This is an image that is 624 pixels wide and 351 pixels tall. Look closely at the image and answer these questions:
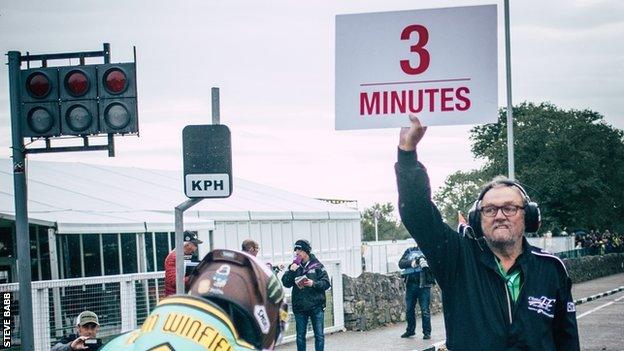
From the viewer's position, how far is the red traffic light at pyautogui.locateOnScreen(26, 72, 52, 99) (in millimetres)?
8492

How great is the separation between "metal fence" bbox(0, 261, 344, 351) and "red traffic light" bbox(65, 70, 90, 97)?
4.27 m

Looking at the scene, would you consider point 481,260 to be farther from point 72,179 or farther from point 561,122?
point 561,122

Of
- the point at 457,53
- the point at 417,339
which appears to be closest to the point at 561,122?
the point at 417,339

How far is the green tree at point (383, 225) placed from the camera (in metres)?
100

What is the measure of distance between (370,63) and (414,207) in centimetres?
207

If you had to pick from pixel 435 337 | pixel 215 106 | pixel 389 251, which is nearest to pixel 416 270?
pixel 435 337

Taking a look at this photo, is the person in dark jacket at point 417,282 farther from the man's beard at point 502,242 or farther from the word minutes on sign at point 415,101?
the man's beard at point 502,242

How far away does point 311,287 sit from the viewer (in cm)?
1435

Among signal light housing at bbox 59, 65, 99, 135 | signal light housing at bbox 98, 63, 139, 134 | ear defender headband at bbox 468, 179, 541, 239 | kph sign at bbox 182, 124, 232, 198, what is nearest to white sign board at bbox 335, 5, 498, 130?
ear defender headband at bbox 468, 179, 541, 239

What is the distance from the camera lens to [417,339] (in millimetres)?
17750

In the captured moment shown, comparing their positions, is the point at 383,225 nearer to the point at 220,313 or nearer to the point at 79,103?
the point at 79,103

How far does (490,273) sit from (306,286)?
417 inches

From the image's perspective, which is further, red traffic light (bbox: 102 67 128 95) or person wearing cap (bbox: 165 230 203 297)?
person wearing cap (bbox: 165 230 203 297)

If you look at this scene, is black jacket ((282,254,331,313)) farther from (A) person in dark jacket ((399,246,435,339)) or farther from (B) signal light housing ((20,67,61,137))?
(B) signal light housing ((20,67,61,137))
